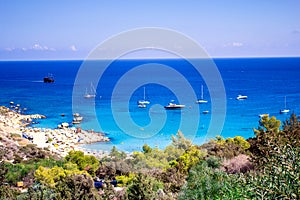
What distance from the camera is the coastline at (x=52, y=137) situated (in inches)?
998

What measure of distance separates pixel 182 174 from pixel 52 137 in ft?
60.4

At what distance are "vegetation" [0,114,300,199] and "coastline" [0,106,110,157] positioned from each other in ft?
10.8

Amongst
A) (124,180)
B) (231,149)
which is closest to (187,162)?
(124,180)

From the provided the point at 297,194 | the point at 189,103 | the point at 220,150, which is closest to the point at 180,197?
the point at 297,194

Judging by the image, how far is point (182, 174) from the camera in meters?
12.5

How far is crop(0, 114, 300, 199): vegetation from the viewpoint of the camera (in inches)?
152

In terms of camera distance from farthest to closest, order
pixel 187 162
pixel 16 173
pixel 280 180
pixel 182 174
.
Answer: pixel 16 173
pixel 187 162
pixel 182 174
pixel 280 180

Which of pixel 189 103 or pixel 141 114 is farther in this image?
pixel 189 103

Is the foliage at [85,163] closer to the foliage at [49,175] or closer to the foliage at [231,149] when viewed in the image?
A: the foliage at [49,175]

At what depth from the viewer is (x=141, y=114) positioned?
136 feet

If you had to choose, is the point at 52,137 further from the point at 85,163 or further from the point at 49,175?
the point at 49,175

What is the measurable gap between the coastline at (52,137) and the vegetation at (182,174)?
329 cm

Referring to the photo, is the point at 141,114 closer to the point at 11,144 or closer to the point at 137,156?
the point at 11,144

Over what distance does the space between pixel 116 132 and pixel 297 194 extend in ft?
98.7
